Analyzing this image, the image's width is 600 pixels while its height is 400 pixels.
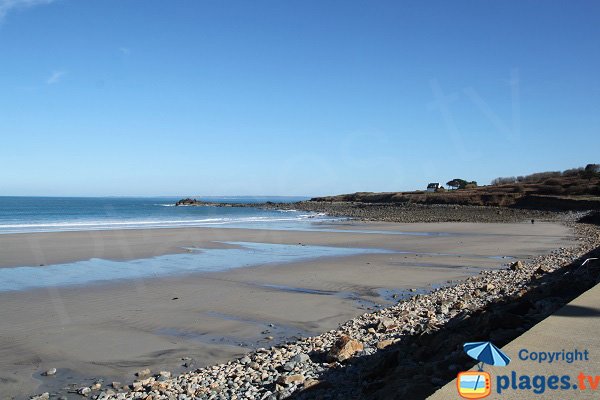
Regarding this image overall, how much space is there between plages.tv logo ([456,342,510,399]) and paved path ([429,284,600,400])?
0.18 feet

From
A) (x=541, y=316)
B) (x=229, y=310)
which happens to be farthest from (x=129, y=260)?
(x=541, y=316)

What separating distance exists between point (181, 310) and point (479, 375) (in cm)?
830

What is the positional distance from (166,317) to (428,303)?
18.9 feet

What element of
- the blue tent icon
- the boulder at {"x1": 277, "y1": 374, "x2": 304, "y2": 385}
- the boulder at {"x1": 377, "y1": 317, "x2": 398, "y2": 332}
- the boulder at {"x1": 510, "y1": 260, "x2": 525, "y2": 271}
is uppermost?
the blue tent icon

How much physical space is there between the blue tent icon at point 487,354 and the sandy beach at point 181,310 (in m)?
4.98

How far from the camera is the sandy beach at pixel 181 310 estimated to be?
7.83 m

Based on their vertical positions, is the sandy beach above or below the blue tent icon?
below

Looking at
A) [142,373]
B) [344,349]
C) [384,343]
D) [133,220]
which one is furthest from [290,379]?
[133,220]

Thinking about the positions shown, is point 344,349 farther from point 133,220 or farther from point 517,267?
point 133,220

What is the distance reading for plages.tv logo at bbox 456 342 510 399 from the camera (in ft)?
12.5

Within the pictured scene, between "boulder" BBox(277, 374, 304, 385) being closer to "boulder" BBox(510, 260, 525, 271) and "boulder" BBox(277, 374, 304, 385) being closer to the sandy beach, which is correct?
the sandy beach

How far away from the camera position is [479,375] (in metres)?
4.11

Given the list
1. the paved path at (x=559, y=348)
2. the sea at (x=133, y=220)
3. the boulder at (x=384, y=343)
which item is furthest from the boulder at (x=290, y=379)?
the sea at (x=133, y=220)

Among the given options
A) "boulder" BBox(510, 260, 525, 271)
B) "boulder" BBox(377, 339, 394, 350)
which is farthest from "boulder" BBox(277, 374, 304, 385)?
"boulder" BBox(510, 260, 525, 271)
